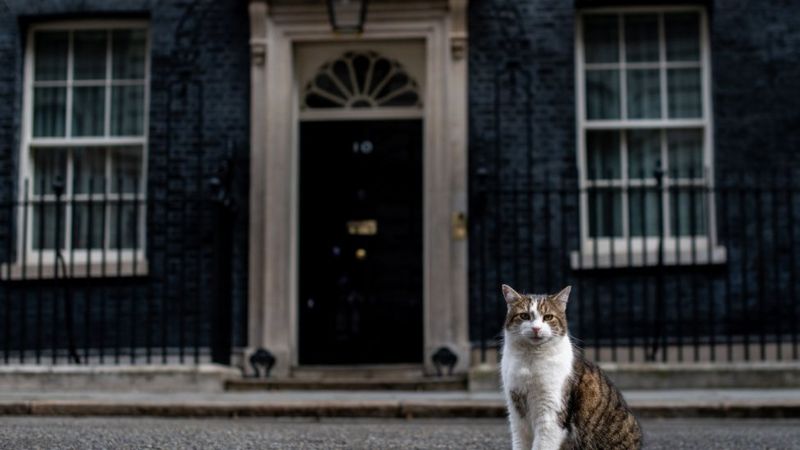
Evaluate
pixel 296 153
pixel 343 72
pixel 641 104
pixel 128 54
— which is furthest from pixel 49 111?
pixel 641 104

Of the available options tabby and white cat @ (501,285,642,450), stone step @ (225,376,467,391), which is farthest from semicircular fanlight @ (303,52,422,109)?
tabby and white cat @ (501,285,642,450)

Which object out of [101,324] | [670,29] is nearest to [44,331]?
[101,324]

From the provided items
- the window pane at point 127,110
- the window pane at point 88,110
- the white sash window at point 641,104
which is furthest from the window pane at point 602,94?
the window pane at point 88,110

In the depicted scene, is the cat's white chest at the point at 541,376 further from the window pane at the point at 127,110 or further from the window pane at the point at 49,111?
the window pane at the point at 49,111

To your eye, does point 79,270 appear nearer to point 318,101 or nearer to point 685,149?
point 318,101

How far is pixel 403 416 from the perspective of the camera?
9.33 metres

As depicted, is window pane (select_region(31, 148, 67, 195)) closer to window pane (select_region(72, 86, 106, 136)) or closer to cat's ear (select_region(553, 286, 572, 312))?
window pane (select_region(72, 86, 106, 136))

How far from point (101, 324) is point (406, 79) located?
3938 mm

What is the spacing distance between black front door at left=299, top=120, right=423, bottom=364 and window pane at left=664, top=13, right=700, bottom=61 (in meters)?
2.70

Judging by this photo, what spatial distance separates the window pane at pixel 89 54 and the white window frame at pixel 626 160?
4.95m

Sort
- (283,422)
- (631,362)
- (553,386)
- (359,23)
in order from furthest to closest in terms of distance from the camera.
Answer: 1. (359,23)
2. (631,362)
3. (283,422)
4. (553,386)

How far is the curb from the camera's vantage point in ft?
30.2

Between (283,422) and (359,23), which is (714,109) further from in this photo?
(283,422)

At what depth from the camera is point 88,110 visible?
1306cm
